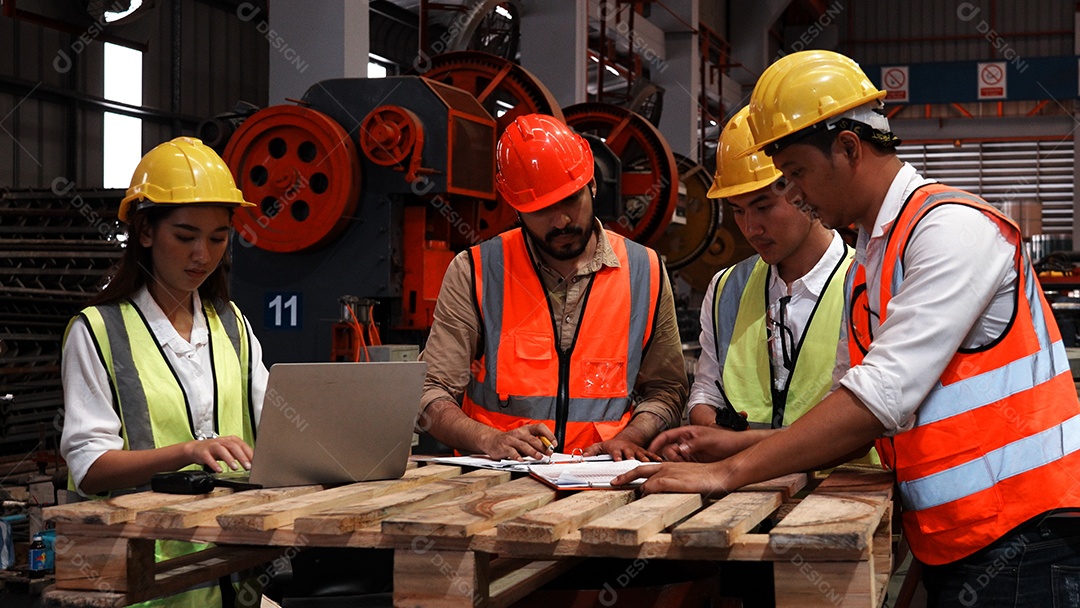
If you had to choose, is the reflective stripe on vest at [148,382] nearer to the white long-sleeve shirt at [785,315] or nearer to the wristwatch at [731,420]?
the wristwatch at [731,420]

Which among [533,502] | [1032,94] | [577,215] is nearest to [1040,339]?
[533,502]

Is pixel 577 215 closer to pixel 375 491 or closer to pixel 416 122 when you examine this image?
pixel 375 491

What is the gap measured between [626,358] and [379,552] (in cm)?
96

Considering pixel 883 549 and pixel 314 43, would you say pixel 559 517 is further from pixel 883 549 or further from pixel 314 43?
pixel 314 43

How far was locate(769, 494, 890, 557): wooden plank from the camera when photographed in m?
1.58

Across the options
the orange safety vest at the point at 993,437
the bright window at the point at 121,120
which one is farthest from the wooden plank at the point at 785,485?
the bright window at the point at 121,120

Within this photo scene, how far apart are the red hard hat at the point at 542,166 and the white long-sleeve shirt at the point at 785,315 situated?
24.0 inches

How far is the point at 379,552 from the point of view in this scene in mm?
2691

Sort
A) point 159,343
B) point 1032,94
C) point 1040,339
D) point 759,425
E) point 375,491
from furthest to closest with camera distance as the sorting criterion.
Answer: point 1032,94, point 759,425, point 159,343, point 375,491, point 1040,339

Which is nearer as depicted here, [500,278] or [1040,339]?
[1040,339]

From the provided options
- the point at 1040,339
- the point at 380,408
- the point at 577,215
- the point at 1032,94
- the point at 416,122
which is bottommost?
the point at 380,408

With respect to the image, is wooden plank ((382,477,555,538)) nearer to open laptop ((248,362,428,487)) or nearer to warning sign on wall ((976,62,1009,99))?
open laptop ((248,362,428,487))

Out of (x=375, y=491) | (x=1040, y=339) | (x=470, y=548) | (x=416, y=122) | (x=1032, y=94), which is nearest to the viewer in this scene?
→ (x=470, y=548)

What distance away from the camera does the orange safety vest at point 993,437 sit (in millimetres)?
1946
